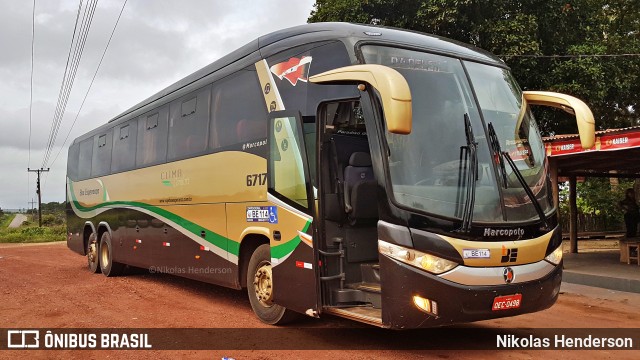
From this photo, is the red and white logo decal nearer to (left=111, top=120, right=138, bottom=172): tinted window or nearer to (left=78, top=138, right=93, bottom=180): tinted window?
(left=111, top=120, right=138, bottom=172): tinted window

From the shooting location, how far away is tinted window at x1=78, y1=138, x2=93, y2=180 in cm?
1493

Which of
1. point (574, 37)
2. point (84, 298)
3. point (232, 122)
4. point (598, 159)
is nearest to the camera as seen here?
point (232, 122)

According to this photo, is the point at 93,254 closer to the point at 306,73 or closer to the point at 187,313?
the point at 187,313

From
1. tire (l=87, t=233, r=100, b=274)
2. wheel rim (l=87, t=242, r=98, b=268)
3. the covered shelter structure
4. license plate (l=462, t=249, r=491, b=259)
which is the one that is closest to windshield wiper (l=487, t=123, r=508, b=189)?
license plate (l=462, t=249, r=491, b=259)

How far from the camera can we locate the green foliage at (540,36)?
16594 mm

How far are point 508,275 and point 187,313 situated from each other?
5023mm

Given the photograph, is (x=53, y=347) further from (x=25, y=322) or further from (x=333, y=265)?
(x=333, y=265)

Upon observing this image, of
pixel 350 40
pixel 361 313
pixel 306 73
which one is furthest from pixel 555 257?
pixel 306 73

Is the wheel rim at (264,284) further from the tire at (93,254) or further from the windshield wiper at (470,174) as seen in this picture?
the tire at (93,254)

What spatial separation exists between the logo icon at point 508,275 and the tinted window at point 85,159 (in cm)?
1225

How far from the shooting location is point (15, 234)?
40688 millimetres

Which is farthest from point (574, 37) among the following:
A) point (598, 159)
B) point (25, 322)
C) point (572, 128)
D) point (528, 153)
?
point (25, 322)

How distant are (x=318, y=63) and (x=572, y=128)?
14.9m

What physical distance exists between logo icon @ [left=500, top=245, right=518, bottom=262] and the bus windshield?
11.5 inches
